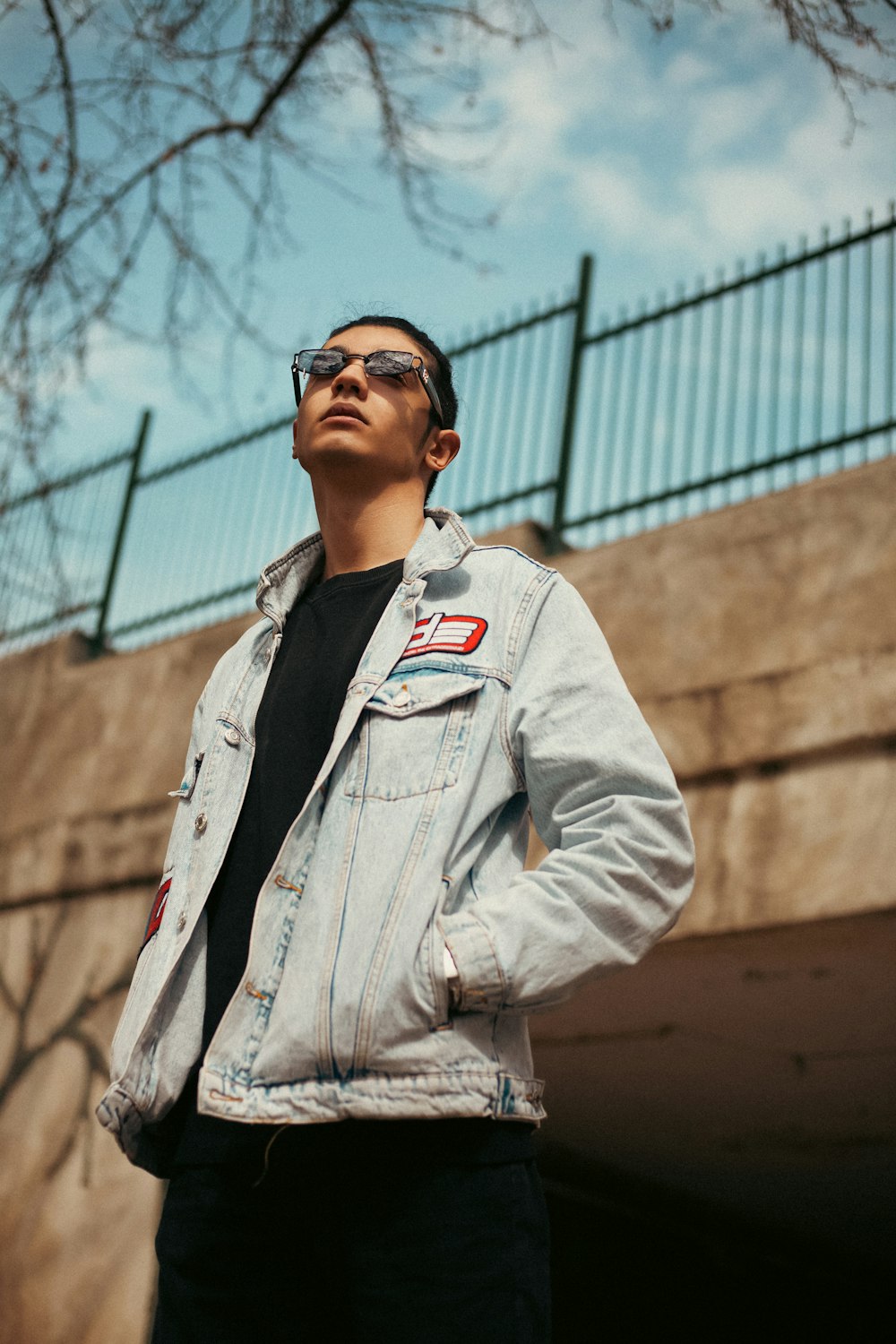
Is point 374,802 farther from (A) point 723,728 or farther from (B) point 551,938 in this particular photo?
(A) point 723,728

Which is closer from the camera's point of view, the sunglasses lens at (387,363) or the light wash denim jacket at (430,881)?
the light wash denim jacket at (430,881)

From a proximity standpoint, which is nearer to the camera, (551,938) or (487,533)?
(551,938)

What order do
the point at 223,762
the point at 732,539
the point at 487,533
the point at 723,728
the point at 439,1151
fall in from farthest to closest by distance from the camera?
the point at 487,533, the point at 732,539, the point at 723,728, the point at 223,762, the point at 439,1151

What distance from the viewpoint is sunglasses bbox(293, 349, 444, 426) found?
213 centimetres

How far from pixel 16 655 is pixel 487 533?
2727mm

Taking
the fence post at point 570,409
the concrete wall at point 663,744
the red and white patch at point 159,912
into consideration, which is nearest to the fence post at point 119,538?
the concrete wall at point 663,744

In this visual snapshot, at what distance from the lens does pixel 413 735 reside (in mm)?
1734

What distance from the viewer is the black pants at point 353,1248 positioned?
1.46 m

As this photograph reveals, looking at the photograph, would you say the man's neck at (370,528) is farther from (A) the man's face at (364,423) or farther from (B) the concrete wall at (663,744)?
(B) the concrete wall at (663,744)

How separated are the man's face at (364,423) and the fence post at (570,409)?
295 centimetres

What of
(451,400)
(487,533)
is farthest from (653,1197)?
(451,400)

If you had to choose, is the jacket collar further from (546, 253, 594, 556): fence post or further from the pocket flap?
(546, 253, 594, 556): fence post

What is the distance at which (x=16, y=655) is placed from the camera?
6902 millimetres

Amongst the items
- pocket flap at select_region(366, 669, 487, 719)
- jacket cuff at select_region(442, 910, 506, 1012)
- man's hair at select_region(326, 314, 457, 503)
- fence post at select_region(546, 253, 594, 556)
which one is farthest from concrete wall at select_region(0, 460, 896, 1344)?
jacket cuff at select_region(442, 910, 506, 1012)
